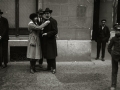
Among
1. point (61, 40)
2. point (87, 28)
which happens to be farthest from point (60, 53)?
point (87, 28)

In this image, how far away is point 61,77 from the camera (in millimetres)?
8312

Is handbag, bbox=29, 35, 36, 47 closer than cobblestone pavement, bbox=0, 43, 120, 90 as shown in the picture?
No

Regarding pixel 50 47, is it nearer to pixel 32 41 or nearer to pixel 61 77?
pixel 32 41

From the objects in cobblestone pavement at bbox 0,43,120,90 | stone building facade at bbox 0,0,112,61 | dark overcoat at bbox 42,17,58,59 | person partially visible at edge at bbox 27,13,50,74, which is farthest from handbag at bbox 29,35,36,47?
stone building facade at bbox 0,0,112,61

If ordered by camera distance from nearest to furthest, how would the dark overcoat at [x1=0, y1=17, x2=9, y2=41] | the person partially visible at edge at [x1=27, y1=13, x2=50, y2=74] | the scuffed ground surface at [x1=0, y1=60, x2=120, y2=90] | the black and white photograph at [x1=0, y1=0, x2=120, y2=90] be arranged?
the scuffed ground surface at [x1=0, y1=60, x2=120, y2=90] < the black and white photograph at [x1=0, y1=0, x2=120, y2=90] < the person partially visible at edge at [x1=27, y1=13, x2=50, y2=74] < the dark overcoat at [x1=0, y1=17, x2=9, y2=41]

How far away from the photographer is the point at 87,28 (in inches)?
430

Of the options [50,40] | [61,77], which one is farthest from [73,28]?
[61,77]

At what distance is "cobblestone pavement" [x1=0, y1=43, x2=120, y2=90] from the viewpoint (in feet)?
23.8

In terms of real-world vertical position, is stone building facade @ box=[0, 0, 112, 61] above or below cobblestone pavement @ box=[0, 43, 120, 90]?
above

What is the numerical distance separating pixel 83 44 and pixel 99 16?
7578 millimetres

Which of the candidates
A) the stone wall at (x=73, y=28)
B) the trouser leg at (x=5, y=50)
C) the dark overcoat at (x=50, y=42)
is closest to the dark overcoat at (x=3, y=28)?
the trouser leg at (x=5, y=50)

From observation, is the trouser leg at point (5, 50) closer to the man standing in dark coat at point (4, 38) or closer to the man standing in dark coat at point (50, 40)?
the man standing in dark coat at point (4, 38)

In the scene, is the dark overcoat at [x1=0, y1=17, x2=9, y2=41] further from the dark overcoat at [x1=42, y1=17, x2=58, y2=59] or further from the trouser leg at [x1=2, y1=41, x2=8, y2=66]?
the dark overcoat at [x1=42, y1=17, x2=58, y2=59]

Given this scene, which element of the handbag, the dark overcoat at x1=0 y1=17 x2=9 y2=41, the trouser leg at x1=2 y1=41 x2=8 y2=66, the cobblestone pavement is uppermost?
the dark overcoat at x1=0 y1=17 x2=9 y2=41
